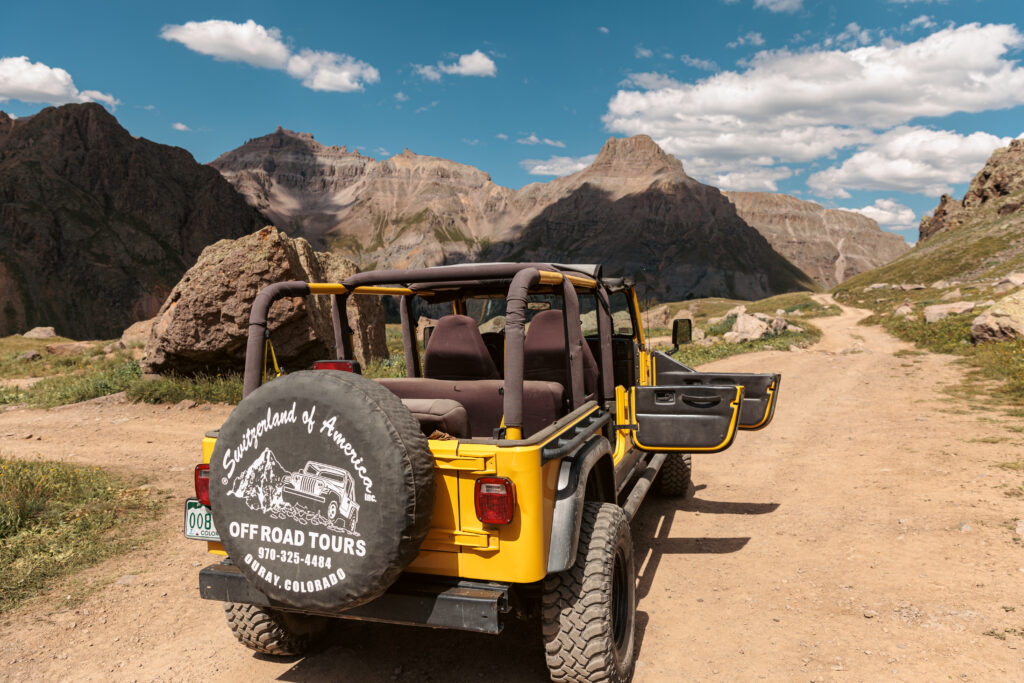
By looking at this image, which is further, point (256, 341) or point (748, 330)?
point (748, 330)

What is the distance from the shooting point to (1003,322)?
16.7 meters

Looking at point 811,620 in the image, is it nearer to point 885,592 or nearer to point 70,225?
point 885,592

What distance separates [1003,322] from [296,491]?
19.8m

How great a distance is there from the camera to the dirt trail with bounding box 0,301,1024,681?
384 cm

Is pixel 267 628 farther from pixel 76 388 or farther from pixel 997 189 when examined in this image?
pixel 997 189

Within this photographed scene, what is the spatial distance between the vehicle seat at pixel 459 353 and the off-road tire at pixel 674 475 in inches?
121

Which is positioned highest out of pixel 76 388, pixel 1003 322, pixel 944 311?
pixel 1003 322

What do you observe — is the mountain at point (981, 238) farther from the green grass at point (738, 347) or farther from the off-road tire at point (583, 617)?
the off-road tire at point (583, 617)

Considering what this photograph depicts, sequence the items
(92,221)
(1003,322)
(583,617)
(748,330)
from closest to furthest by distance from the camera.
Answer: (583,617)
(1003,322)
(748,330)
(92,221)

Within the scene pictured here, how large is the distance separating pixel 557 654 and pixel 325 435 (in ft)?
5.49

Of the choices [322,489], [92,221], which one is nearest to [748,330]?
[322,489]

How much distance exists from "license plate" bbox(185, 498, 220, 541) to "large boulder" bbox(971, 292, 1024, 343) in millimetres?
19143

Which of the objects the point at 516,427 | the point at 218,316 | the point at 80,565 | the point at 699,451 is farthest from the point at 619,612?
the point at 218,316

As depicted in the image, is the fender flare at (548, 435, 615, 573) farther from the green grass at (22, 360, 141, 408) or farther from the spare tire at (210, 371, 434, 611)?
the green grass at (22, 360, 141, 408)
